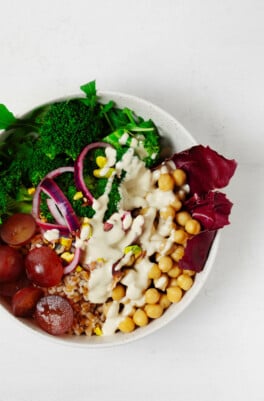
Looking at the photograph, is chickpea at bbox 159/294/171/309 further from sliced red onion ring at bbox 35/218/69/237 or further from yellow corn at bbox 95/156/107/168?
yellow corn at bbox 95/156/107/168

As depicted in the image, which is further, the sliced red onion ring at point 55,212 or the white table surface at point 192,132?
the white table surface at point 192,132

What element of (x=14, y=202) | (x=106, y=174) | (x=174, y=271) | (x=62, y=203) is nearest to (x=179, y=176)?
(x=106, y=174)

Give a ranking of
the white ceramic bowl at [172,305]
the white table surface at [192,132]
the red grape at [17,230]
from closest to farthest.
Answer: the white ceramic bowl at [172,305] → the red grape at [17,230] → the white table surface at [192,132]

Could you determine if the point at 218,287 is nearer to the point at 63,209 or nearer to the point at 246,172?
the point at 246,172

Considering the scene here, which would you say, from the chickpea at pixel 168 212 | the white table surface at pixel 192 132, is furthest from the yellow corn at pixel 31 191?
the chickpea at pixel 168 212

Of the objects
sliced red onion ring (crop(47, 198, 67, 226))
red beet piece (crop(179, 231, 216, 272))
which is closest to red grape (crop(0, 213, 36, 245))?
sliced red onion ring (crop(47, 198, 67, 226))

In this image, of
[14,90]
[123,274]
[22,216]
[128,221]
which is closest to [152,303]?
[123,274]

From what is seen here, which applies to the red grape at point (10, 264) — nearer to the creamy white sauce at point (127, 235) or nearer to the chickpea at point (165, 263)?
the creamy white sauce at point (127, 235)
